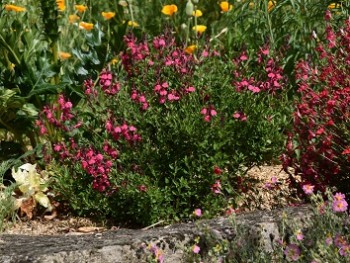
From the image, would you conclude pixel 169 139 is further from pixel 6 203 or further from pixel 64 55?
pixel 64 55

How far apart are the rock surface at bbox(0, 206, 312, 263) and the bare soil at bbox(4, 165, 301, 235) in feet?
2.14

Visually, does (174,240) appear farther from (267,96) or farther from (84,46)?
(84,46)

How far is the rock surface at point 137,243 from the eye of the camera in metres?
3.61

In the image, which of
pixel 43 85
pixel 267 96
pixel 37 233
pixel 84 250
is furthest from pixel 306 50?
pixel 84 250

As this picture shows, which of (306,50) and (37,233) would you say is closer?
(37,233)

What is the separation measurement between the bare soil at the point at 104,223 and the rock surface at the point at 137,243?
0.65 meters

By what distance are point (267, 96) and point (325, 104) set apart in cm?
48

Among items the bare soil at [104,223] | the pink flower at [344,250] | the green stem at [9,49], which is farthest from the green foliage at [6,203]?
the pink flower at [344,250]

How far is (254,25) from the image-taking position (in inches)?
231

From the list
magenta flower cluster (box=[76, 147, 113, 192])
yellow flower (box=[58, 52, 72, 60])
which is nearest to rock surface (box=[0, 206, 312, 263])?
magenta flower cluster (box=[76, 147, 113, 192])

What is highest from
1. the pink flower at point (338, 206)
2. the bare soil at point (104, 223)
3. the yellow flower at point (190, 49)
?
the yellow flower at point (190, 49)

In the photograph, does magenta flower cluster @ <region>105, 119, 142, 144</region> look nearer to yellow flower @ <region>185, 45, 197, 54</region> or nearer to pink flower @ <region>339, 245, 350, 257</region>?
yellow flower @ <region>185, 45, 197, 54</region>

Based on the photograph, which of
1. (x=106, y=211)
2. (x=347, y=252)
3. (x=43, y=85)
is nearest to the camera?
(x=347, y=252)

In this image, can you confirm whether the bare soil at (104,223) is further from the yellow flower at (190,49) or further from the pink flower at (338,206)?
the pink flower at (338,206)
